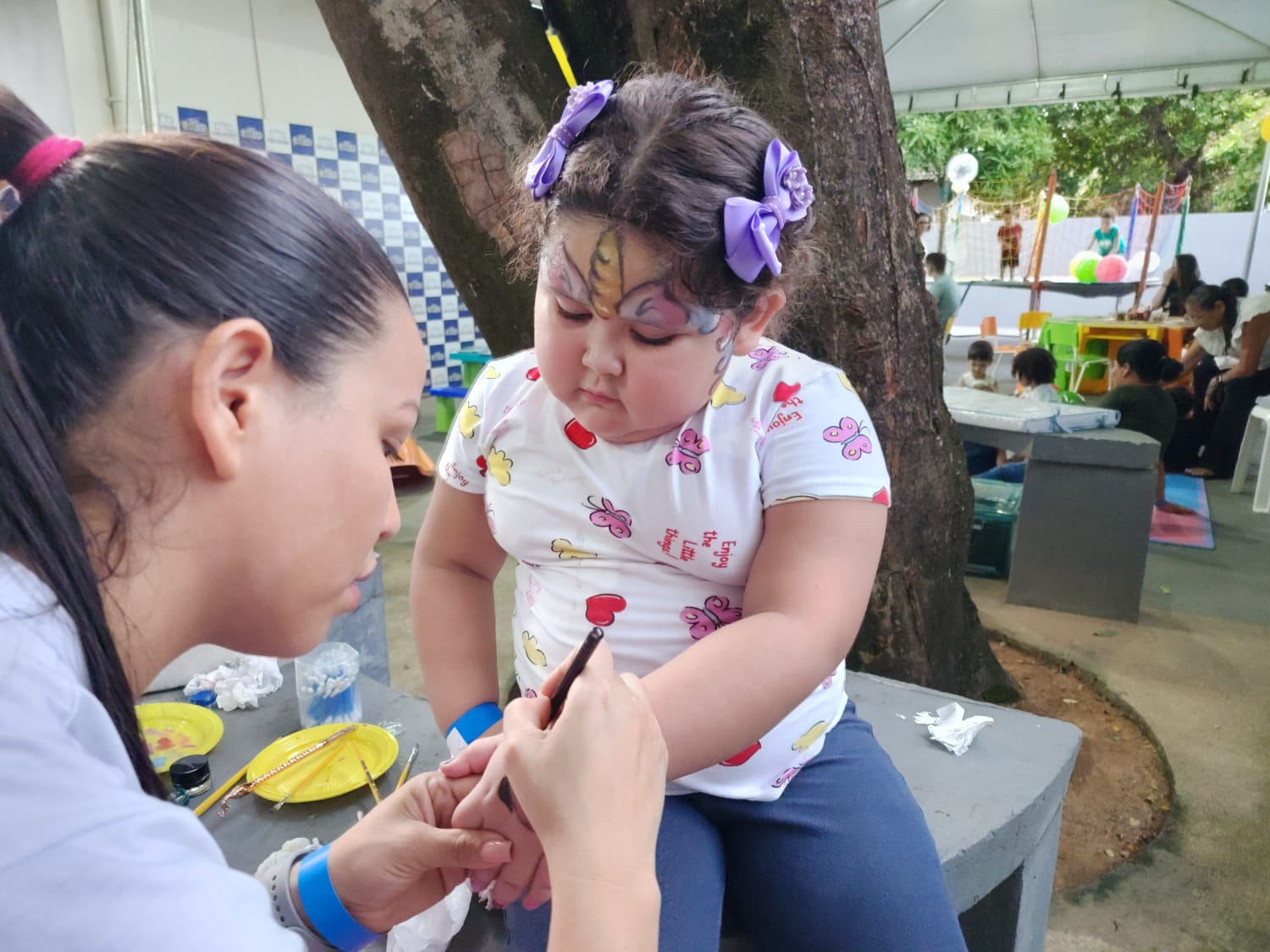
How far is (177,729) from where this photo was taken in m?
1.48

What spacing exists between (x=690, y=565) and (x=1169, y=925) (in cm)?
165

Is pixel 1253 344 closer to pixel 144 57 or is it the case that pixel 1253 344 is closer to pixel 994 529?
pixel 994 529

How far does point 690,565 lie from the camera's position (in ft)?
3.60

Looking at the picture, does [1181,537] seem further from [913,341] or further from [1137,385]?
[913,341]

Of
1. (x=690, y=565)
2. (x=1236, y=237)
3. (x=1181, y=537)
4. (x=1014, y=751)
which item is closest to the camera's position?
(x=690, y=565)

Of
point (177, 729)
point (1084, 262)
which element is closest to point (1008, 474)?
point (177, 729)

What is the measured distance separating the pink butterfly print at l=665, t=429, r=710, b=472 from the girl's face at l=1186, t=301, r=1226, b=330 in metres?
6.66

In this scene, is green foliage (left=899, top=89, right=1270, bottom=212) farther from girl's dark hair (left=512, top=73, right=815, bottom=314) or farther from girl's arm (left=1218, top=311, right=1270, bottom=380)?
girl's dark hair (left=512, top=73, right=815, bottom=314)

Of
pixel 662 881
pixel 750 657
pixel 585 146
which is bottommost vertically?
pixel 662 881

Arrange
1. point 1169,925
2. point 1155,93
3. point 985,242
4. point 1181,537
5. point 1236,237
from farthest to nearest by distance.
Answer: point 985,242 < point 1236,237 < point 1155,93 < point 1181,537 < point 1169,925

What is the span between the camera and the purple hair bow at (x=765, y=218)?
942mm

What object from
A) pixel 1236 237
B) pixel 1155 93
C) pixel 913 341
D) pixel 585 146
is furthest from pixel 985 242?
pixel 585 146

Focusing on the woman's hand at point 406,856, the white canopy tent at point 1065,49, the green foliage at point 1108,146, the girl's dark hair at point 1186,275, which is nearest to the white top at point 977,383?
the white canopy tent at point 1065,49

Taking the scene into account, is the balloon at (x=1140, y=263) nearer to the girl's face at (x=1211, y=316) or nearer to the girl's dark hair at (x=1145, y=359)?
the girl's face at (x=1211, y=316)
